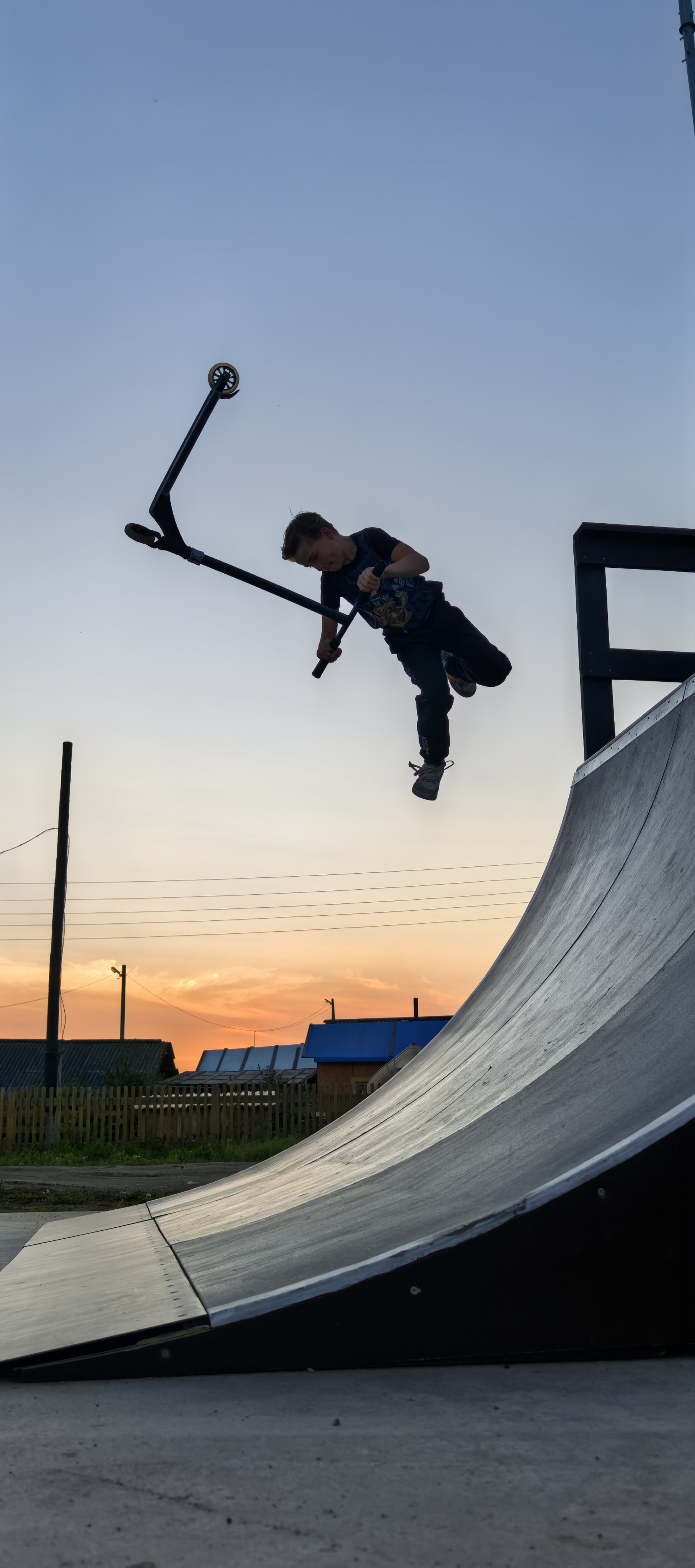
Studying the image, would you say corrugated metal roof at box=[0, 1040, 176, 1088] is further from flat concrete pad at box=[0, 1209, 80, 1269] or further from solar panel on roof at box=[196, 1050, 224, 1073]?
flat concrete pad at box=[0, 1209, 80, 1269]

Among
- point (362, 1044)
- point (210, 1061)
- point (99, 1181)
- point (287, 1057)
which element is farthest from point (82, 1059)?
point (99, 1181)

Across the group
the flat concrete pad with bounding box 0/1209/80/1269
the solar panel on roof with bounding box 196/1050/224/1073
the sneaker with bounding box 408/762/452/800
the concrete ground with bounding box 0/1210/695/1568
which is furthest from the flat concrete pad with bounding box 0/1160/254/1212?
the solar panel on roof with bounding box 196/1050/224/1073

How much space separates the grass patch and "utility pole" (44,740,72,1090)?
130 cm

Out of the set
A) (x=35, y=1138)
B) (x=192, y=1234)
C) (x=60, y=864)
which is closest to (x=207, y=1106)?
(x=35, y=1138)

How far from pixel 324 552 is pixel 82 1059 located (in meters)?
37.3

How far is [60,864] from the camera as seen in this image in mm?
18719

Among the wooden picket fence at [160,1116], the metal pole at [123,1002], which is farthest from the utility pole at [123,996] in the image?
the wooden picket fence at [160,1116]

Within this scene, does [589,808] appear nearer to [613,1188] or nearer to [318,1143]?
[318,1143]

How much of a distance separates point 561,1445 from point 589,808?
13.7ft

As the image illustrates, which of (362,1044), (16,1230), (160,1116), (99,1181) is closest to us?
(16,1230)

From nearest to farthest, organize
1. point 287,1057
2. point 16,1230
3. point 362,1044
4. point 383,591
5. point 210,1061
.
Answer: point 383,591
point 16,1230
point 362,1044
point 287,1057
point 210,1061

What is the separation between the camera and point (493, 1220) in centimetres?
192

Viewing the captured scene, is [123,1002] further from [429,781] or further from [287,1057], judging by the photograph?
[429,781]

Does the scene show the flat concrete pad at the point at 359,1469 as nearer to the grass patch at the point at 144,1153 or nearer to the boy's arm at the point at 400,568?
the boy's arm at the point at 400,568
